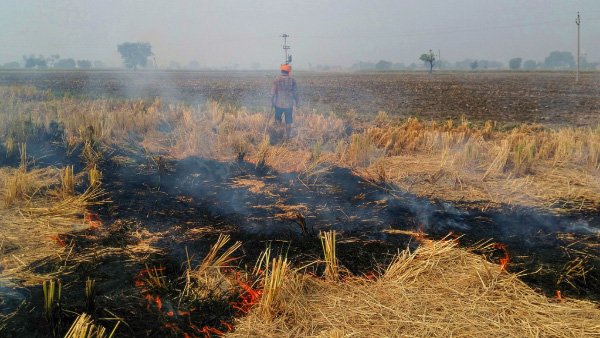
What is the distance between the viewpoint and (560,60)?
461 ft

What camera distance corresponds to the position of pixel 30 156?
6.73 metres

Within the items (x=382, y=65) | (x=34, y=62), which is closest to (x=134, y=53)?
(x=34, y=62)

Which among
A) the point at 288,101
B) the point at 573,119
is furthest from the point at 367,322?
the point at 573,119

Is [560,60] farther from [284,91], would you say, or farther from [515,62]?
[284,91]

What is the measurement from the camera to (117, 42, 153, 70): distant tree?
77062 millimetres

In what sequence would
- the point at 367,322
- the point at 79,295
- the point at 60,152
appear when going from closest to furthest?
the point at 367,322
the point at 79,295
the point at 60,152

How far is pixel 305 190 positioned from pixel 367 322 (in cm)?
304

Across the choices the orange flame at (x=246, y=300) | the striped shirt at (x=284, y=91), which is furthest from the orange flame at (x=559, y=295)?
the striped shirt at (x=284, y=91)

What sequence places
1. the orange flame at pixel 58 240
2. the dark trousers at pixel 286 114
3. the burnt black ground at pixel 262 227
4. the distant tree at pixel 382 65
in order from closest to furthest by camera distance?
the burnt black ground at pixel 262 227 → the orange flame at pixel 58 240 → the dark trousers at pixel 286 114 → the distant tree at pixel 382 65

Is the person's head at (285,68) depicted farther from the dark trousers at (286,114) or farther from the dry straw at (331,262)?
the dry straw at (331,262)

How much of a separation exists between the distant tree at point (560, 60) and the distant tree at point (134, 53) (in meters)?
130

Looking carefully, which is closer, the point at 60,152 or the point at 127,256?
the point at 127,256

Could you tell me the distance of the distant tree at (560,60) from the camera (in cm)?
13925

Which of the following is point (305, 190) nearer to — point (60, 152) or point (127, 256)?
point (127, 256)
